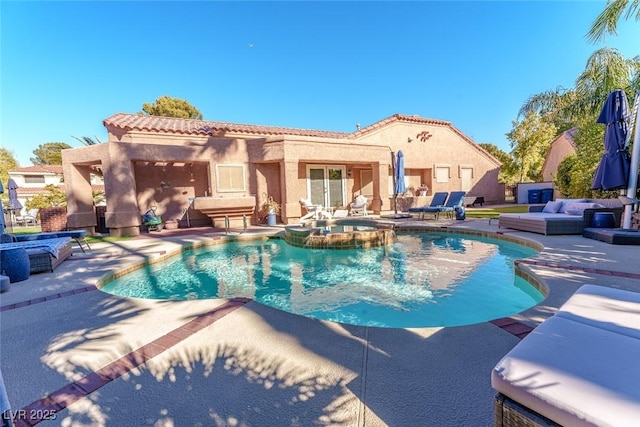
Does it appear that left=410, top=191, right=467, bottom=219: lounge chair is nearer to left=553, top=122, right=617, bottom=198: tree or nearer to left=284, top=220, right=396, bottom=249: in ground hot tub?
left=284, top=220, right=396, bottom=249: in ground hot tub

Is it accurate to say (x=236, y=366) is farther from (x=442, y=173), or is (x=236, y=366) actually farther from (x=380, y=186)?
(x=442, y=173)

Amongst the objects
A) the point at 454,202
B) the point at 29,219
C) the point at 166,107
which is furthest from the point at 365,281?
the point at 166,107

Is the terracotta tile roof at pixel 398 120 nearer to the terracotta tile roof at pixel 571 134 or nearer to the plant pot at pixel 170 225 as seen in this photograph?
the terracotta tile roof at pixel 571 134

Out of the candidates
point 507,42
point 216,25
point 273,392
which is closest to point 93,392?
point 273,392

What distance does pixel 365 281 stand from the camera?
6191 mm

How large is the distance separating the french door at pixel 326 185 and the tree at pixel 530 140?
58.5 feet

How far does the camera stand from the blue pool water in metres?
4.69

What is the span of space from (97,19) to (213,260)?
11590mm

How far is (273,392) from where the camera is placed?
2234 mm

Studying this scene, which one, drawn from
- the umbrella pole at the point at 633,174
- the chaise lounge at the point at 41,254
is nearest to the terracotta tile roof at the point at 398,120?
the umbrella pole at the point at 633,174

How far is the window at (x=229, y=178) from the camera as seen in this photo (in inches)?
518

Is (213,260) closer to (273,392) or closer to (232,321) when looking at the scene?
(232,321)

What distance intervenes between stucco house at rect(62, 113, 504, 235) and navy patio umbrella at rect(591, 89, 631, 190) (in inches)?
374

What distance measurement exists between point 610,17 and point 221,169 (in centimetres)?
1473
